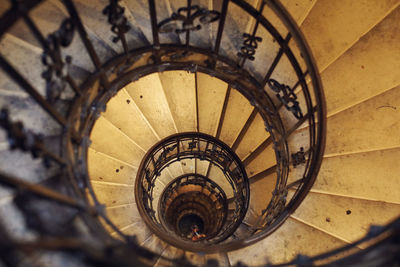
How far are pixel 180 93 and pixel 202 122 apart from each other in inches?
38.9

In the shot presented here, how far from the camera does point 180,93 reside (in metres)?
5.56

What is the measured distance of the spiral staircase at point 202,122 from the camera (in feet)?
7.01

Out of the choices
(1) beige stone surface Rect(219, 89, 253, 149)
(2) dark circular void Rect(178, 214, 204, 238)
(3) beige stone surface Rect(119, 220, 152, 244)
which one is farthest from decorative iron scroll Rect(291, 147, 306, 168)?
(2) dark circular void Rect(178, 214, 204, 238)

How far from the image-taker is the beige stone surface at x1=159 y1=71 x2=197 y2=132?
5.36 meters

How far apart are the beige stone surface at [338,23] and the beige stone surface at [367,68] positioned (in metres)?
0.10

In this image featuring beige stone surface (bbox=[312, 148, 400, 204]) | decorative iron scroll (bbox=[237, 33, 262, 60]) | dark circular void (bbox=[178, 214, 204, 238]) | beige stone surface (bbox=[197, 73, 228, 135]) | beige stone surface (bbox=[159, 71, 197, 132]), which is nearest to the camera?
decorative iron scroll (bbox=[237, 33, 262, 60])

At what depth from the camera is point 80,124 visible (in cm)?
299

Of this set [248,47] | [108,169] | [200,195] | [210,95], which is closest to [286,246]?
[248,47]

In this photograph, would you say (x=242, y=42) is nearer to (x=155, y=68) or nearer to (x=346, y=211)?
(x=155, y=68)

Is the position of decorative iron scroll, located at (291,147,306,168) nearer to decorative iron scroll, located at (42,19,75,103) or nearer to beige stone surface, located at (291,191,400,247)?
beige stone surface, located at (291,191,400,247)

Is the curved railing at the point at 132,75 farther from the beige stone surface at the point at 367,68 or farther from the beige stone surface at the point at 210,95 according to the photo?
the beige stone surface at the point at 210,95

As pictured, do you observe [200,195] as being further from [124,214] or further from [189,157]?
[124,214]

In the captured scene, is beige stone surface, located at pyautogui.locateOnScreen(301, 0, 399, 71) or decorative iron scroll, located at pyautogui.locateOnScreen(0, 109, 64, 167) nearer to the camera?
decorative iron scroll, located at pyautogui.locateOnScreen(0, 109, 64, 167)

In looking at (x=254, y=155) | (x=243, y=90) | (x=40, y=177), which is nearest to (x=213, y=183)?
(x=254, y=155)
